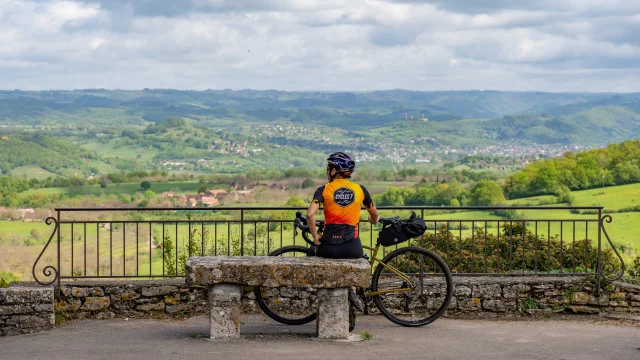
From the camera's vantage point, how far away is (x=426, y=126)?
187 meters

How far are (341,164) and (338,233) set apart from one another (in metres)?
0.68

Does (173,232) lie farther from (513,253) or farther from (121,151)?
(121,151)

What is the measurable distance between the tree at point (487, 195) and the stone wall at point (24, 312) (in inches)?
1971

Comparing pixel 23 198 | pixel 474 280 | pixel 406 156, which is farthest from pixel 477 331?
pixel 406 156

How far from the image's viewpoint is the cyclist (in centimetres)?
813

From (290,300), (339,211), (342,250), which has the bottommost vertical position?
(290,300)

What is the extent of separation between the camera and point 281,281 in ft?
26.4

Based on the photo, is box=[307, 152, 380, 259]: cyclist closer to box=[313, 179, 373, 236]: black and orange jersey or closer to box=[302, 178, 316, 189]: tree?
box=[313, 179, 373, 236]: black and orange jersey

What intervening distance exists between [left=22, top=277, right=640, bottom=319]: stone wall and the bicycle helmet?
209 centimetres

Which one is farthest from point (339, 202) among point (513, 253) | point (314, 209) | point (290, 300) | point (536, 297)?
point (513, 253)

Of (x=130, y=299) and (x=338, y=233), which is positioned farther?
(x=130, y=299)

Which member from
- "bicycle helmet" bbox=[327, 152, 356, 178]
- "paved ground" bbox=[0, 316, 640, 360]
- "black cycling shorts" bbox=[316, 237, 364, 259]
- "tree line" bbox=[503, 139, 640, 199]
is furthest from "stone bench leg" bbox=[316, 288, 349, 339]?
"tree line" bbox=[503, 139, 640, 199]

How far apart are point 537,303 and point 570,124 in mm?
189313

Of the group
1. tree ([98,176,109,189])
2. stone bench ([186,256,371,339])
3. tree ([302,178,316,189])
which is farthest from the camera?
tree ([98,176,109,189])
